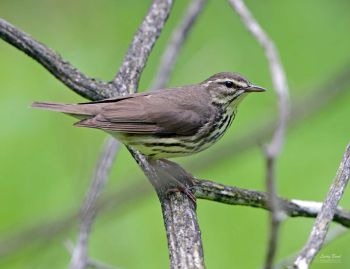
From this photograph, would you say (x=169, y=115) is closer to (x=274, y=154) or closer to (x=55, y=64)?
(x=55, y=64)

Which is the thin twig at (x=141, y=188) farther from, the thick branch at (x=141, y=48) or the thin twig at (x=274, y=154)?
the thick branch at (x=141, y=48)

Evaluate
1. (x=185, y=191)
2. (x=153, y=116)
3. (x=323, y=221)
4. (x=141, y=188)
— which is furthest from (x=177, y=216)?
(x=141, y=188)

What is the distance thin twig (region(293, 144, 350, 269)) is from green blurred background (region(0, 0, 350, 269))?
1528mm

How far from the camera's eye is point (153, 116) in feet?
15.9

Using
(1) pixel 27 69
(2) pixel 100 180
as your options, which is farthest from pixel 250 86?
(1) pixel 27 69

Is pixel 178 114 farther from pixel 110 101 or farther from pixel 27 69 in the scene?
pixel 27 69

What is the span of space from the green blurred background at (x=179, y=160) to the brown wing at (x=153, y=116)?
1.43 feet

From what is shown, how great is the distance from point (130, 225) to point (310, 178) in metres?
1.64

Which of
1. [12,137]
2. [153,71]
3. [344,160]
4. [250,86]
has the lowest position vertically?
[344,160]

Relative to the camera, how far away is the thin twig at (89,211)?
9.78 ft

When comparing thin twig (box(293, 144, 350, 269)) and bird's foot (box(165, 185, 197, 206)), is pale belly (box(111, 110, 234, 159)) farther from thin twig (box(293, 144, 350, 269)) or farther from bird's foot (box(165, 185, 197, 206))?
thin twig (box(293, 144, 350, 269))

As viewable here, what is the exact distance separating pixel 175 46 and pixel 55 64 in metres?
1.00

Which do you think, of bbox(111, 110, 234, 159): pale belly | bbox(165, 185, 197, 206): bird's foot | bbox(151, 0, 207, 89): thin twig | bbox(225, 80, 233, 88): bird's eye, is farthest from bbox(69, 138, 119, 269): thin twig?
bbox(225, 80, 233, 88): bird's eye

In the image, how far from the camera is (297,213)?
4.46m
